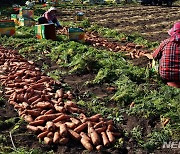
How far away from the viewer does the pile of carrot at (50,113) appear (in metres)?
3.84

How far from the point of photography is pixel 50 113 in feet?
14.4

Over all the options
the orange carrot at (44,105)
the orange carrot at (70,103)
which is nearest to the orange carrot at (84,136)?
the orange carrot at (70,103)

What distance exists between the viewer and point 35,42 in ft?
27.8

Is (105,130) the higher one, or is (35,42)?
(35,42)

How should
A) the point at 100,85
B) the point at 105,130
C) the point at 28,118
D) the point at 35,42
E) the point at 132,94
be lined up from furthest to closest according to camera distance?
1. the point at 35,42
2. the point at 100,85
3. the point at 132,94
4. the point at 28,118
5. the point at 105,130

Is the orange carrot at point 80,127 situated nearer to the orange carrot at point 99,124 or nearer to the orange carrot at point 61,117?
the orange carrot at point 99,124

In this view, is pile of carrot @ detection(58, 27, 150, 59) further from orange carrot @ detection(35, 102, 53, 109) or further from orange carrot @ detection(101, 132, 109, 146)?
orange carrot @ detection(101, 132, 109, 146)

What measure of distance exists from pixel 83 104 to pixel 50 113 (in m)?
0.54

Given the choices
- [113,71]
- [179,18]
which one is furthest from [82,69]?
[179,18]

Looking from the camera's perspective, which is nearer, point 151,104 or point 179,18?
point 151,104

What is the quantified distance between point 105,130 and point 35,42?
4.93 m

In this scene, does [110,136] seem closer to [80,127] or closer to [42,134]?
[80,127]

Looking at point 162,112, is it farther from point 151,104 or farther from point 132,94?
point 132,94

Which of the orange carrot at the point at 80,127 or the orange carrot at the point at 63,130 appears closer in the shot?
the orange carrot at the point at 63,130
